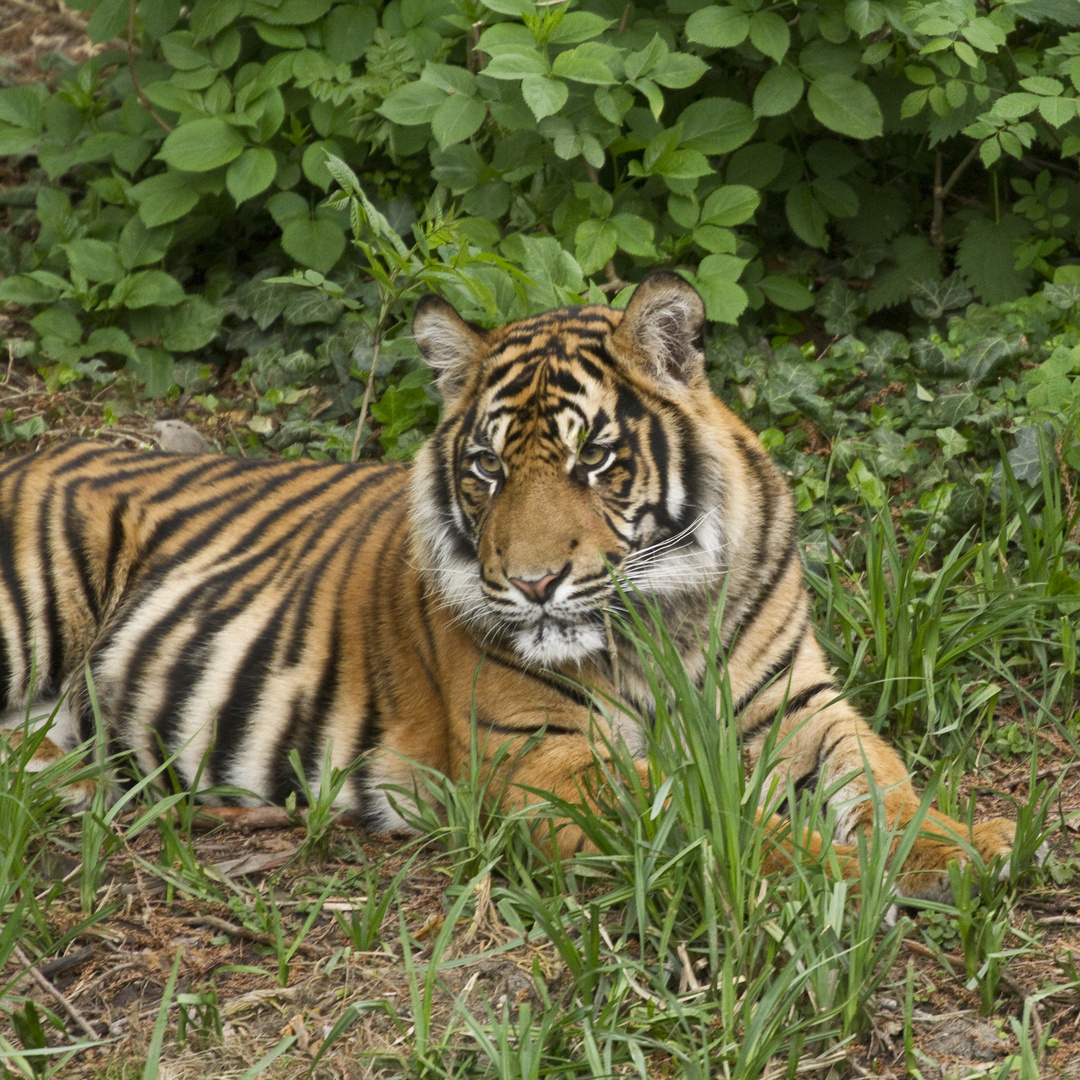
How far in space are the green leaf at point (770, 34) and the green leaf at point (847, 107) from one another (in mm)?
205

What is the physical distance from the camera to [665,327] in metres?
2.95

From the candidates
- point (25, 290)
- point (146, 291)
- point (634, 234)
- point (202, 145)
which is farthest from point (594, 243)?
point (25, 290)

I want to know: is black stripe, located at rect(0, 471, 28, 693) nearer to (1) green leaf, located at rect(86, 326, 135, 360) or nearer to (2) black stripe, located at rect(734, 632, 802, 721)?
(1) green leaf, located at rect(86, 326, 135, 360)

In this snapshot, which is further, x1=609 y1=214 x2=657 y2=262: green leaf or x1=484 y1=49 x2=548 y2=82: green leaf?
x1=609 y1=214 x2=657 y2=262: green leaf

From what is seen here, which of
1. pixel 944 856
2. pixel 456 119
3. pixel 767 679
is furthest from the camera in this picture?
pixel 456 119

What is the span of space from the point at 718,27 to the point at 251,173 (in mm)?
1751

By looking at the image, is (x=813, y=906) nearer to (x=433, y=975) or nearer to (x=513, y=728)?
(x=433, y=975)

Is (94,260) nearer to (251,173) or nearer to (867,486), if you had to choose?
(251,173)

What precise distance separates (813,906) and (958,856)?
1.35ft

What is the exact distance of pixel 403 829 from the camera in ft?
10.2

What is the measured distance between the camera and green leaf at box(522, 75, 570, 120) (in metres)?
3.78

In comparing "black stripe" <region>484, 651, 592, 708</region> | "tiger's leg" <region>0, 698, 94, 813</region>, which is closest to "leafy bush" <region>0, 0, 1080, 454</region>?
"black stripe" <region>484, 651, 592, 708</region>

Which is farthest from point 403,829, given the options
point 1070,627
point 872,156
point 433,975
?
point 872,156

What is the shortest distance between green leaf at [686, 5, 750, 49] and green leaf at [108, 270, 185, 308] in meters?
2.25
